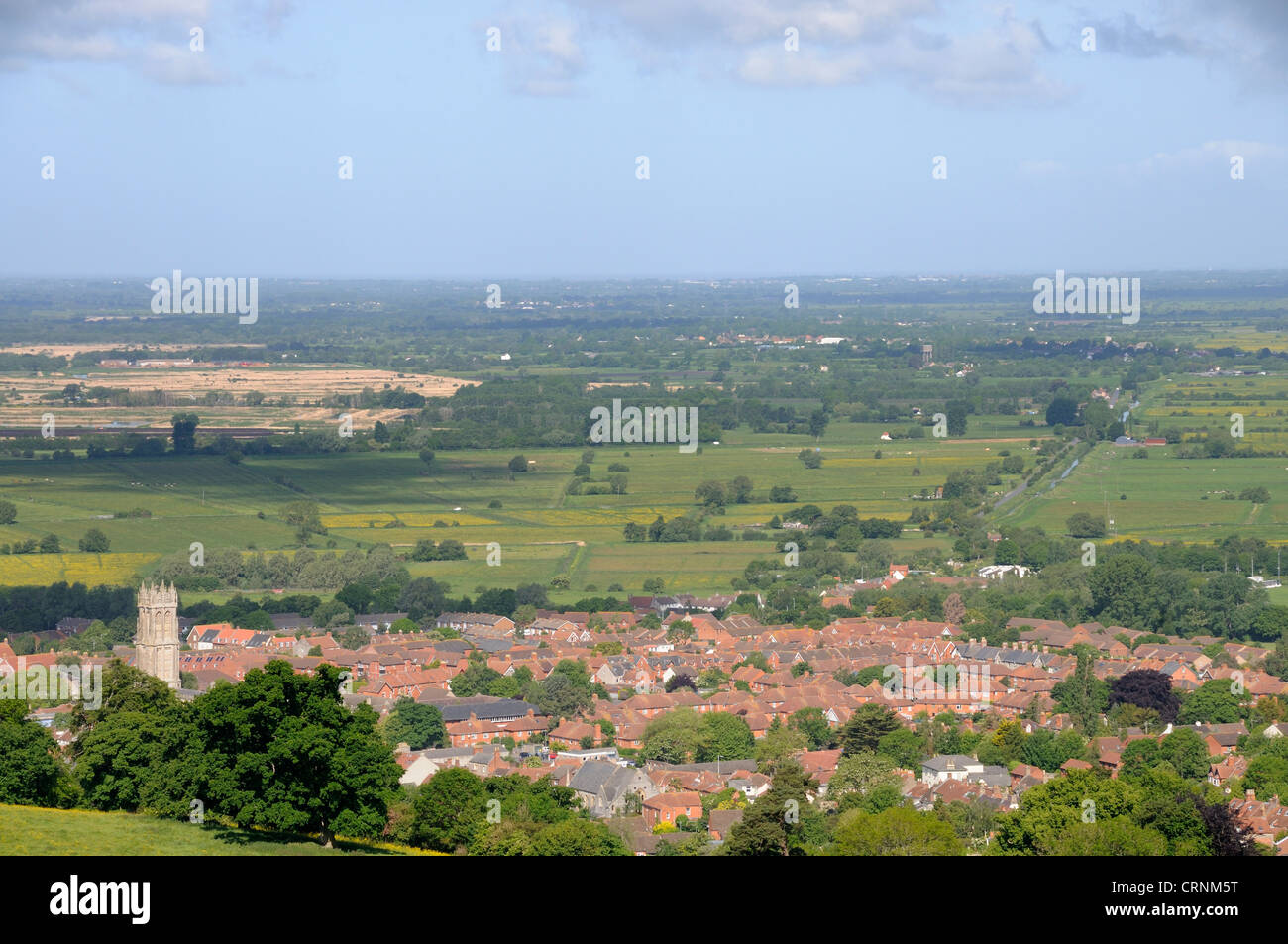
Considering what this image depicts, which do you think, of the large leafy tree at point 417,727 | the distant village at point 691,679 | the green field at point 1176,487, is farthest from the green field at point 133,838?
the green field at point 1176,487

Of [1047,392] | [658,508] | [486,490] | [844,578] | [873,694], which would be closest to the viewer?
[873,694]

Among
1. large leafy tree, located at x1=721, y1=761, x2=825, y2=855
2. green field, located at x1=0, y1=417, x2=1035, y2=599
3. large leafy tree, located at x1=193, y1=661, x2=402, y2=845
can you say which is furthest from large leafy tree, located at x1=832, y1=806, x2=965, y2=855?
green field, located at x1=0, y1=417, x2=1035, y2=599

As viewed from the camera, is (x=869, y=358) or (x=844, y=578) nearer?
Result: (x=844, y=578)

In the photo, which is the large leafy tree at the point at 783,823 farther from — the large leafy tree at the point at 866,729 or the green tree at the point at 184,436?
the green tree at the point at 184,436

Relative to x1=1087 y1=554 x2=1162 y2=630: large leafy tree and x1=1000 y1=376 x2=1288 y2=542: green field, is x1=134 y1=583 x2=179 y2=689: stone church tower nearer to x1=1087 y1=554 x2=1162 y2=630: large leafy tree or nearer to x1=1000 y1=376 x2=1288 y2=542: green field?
x1=1087 y1=554 x2=1162 y2=630: large leafy tree
